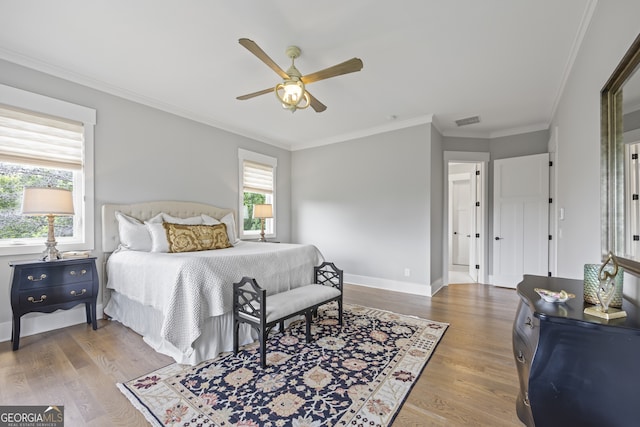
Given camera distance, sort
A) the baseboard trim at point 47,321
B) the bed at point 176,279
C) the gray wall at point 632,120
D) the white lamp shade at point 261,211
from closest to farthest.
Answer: the gray wall at point 632,120 < the bed at point 176,279 < the baseboard trim at point 47,321 < the white lamp shade at point 261,211

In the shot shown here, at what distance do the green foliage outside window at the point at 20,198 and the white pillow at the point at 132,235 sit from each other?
0.50m

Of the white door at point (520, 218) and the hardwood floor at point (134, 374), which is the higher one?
the white door at point (520, 218)

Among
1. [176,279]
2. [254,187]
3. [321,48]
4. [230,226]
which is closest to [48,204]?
[176,279]

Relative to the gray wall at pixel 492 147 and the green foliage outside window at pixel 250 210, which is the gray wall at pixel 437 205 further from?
the green foliage outside window at pixel 250 210

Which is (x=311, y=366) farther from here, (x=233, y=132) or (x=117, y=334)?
(x=233, y=132)

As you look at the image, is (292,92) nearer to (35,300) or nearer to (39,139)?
(39,139)

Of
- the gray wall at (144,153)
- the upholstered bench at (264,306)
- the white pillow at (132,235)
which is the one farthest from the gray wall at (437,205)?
the white pillow at (132,235)

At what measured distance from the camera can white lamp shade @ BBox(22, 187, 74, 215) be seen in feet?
7.86

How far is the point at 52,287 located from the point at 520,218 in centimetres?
610

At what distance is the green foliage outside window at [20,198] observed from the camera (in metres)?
2.65

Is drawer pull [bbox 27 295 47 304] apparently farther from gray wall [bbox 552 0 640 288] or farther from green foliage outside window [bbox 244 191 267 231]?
gray wall [bbox 552 0 640 288]

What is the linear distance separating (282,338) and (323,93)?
2809mm

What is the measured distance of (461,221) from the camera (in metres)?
7.01

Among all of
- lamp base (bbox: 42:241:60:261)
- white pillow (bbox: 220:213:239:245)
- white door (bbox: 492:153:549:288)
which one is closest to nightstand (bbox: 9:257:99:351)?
lamp base (bbox: 42:241:60:261)
